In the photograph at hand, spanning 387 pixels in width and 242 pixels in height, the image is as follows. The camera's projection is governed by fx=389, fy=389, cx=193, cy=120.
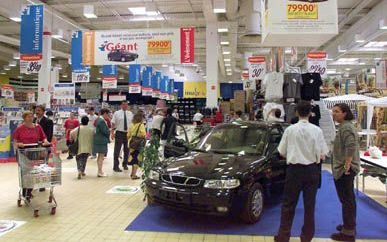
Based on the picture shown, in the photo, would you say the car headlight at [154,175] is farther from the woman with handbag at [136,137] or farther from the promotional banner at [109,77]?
the promotional banner at [109,77]

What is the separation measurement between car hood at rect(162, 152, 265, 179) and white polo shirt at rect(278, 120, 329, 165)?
1037 mm

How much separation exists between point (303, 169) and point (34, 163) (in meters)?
4.05

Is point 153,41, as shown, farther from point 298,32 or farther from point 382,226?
point 382,226

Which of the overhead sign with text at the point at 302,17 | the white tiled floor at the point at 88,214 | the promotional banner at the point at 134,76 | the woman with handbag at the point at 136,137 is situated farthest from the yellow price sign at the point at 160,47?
the promotional banner at the point at 134,76

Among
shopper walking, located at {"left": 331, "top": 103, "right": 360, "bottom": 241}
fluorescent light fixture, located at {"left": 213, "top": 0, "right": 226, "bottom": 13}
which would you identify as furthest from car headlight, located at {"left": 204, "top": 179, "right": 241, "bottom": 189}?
fluorescent light fixture, located at {"left": 213, "top": 0, "right": 226, "bottom": 13}

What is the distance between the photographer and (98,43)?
1266cm

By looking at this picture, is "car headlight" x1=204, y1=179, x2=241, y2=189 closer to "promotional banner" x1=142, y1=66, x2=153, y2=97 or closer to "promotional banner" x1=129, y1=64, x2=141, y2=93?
"promotional banner" x1=129, y1=64, x2=141, y2=93

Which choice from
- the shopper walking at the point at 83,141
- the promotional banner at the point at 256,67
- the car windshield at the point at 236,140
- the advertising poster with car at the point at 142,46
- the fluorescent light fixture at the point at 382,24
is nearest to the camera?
the car windshield at the point at 236,140

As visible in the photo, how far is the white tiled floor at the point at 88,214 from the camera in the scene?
4859 mm

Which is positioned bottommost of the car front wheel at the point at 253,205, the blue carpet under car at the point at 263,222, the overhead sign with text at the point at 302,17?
the blue carpet under car at the point at 263,222

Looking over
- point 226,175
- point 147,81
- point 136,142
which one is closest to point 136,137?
point 136,142

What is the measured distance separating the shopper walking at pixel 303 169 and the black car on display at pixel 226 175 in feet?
2.72

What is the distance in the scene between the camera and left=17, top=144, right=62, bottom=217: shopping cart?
580 cm

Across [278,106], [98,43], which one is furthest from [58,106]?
[278,106]
